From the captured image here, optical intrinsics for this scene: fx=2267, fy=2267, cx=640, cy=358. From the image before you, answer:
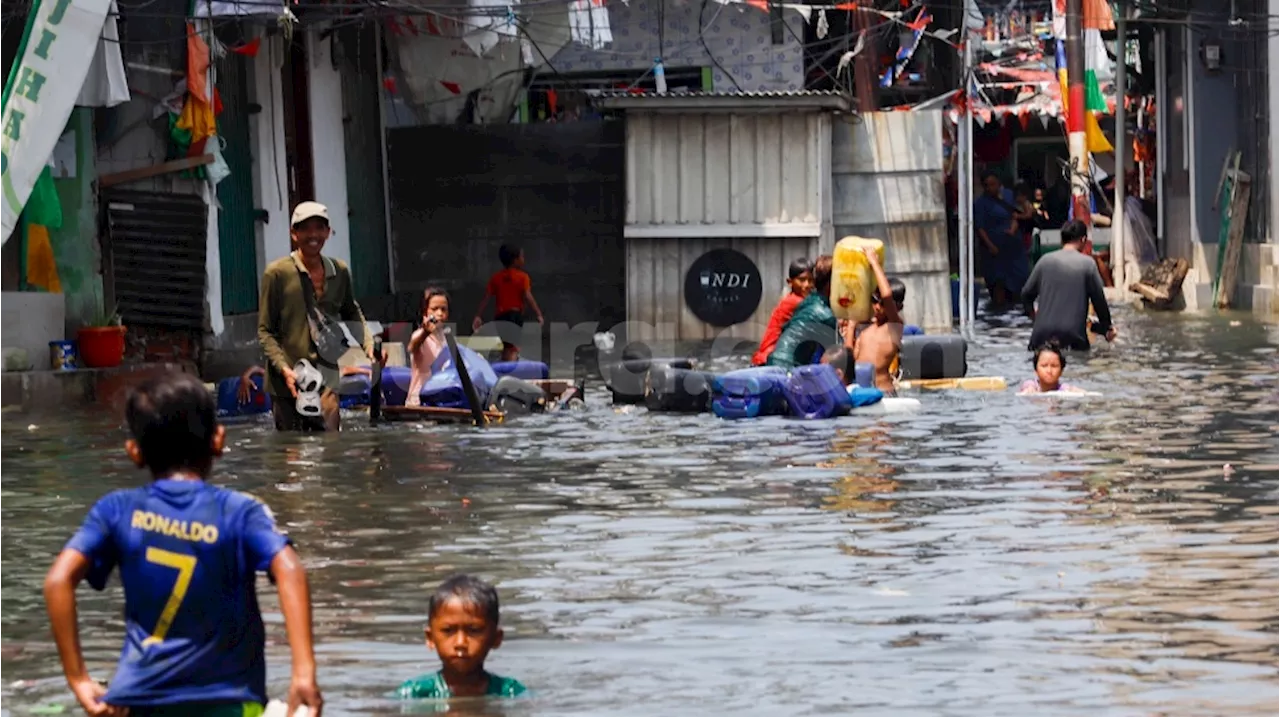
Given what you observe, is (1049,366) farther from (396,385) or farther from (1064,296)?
(396,385)

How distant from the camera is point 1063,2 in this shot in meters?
30.0

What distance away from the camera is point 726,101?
2205cm

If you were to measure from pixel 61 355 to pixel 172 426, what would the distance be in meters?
12.2

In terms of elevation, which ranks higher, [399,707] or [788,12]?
[788,12]

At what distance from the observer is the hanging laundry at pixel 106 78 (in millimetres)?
16641

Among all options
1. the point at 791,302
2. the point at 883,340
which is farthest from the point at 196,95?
the point at 883,340

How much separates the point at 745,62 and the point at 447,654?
70.1 feet

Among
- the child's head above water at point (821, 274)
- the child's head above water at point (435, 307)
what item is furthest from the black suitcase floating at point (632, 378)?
the child's head above water at point (435, 307)

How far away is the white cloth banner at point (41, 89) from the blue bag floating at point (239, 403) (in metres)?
1.85

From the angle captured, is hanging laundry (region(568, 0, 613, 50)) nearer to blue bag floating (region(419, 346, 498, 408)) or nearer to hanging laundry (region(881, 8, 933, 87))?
hanging laundry (region(881, 8, 933, 87))

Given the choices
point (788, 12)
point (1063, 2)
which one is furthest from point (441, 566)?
point (1063, 2)

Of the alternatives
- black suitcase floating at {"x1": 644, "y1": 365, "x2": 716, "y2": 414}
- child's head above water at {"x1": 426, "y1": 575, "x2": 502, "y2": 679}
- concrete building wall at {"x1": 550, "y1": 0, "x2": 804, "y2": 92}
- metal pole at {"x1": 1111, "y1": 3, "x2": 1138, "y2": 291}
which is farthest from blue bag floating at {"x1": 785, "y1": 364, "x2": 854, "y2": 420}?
metal pole at {"x1": 1111, "y1": 3, "x2": 1138, "y2": 291}

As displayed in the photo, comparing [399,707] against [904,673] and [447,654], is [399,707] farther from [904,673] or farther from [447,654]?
[904,673]

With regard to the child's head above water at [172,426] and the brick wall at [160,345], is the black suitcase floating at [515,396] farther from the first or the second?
the child's head above water at [172,426]
